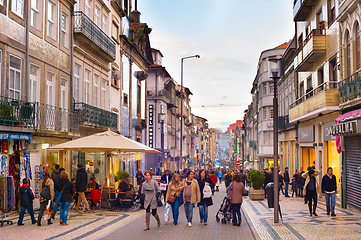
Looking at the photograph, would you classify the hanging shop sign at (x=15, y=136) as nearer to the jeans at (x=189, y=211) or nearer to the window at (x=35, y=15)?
the window at (x=35, y=15)

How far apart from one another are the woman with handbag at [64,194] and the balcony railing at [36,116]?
3.13 meters

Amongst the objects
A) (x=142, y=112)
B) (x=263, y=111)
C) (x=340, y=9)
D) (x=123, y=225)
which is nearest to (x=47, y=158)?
(x=123, y=225)

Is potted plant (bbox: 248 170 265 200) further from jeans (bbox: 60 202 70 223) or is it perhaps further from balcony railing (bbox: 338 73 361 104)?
jeans (bbox: 60 202 70 223)

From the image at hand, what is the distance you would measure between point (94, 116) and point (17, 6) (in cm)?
892

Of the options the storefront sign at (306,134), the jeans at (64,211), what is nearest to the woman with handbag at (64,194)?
the jeans at (64,211)

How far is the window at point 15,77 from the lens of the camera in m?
16.1

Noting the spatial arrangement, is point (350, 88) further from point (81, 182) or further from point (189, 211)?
point (81, 182)

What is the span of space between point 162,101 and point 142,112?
11019 mm

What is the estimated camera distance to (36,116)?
1711 cm

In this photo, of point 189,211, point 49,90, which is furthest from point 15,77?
point 189,211

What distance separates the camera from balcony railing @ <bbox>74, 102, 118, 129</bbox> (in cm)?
2248

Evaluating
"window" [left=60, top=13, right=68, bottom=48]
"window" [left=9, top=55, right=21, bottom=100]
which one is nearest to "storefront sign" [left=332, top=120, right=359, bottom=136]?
"window" [left=9, top=55, right=21, bottom=100]

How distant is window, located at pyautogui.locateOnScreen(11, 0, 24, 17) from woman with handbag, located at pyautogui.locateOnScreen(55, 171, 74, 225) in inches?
281

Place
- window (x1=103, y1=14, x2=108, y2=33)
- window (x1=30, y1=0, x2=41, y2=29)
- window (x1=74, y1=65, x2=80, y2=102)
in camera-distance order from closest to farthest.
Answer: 1. window (x1=30, y1=0, x2=41, y2=29)
2. window (x1=74, y1=65, x2=80, y2=102)
3. window (x1=103, y1=14, x2=108, y2=33)
